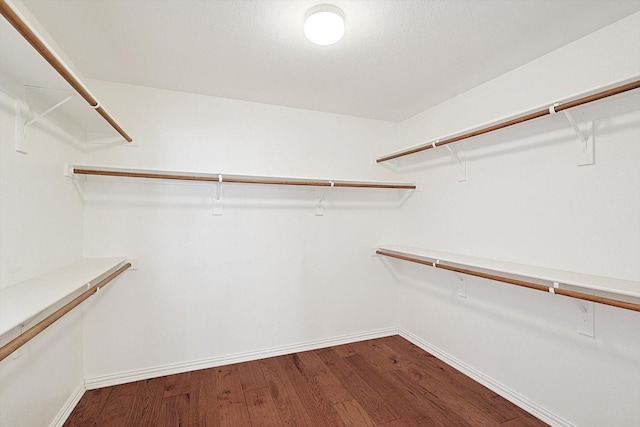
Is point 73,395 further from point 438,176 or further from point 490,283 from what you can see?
point 438,176

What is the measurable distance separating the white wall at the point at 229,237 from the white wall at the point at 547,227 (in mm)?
744

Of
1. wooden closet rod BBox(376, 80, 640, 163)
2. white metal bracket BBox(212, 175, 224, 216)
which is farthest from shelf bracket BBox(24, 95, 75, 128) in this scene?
wooden closet rod BBox(376, 80, 640, 163)

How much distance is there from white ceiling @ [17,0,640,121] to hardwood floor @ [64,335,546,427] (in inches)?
88.7

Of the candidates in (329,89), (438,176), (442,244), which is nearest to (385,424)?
(442,244)

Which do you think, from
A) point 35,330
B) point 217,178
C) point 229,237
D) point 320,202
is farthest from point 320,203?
point 35,330

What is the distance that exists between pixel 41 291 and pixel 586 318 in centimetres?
269

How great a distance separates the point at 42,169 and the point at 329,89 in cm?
191

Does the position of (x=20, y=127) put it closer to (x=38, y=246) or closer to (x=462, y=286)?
(x=38, y=246)

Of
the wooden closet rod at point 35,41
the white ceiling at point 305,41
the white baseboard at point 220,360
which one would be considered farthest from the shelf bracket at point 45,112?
the white baseboard at point 220,360

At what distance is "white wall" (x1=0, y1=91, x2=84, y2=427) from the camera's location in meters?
1.34

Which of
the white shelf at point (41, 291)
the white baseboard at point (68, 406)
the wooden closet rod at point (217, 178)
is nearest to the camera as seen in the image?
the white shelf at point (41, 291)

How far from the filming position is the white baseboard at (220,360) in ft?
7.20

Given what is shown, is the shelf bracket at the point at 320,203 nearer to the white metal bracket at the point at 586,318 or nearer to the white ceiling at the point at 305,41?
the white ceiling at the point at 305,41

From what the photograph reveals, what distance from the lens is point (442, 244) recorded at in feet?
8.68
